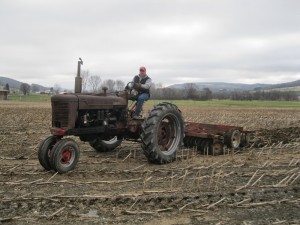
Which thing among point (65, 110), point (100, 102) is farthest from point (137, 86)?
point (65, 110)

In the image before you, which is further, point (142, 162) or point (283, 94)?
point (283, 94)

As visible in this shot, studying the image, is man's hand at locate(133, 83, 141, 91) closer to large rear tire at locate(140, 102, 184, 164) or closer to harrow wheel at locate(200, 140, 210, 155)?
large rear tire at locate(140, 102, 184, 164)

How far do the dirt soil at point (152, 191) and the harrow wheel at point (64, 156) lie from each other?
0.15 m

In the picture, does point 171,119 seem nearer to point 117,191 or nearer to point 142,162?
point 142,162

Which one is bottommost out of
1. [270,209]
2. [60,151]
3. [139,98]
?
[270,209]

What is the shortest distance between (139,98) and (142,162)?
159 centimetres

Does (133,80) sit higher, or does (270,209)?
(133,80)

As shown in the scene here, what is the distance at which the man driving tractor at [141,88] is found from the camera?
364 inches

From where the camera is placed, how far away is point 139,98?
9.33m

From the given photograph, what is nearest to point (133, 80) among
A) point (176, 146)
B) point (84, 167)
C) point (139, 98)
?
point (139, 98)

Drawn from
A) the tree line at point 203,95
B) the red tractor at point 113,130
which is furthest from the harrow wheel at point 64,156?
the tree line at point 203,95

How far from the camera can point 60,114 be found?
772cm

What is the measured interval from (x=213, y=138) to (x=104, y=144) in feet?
9.42

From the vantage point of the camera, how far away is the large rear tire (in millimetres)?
8391
